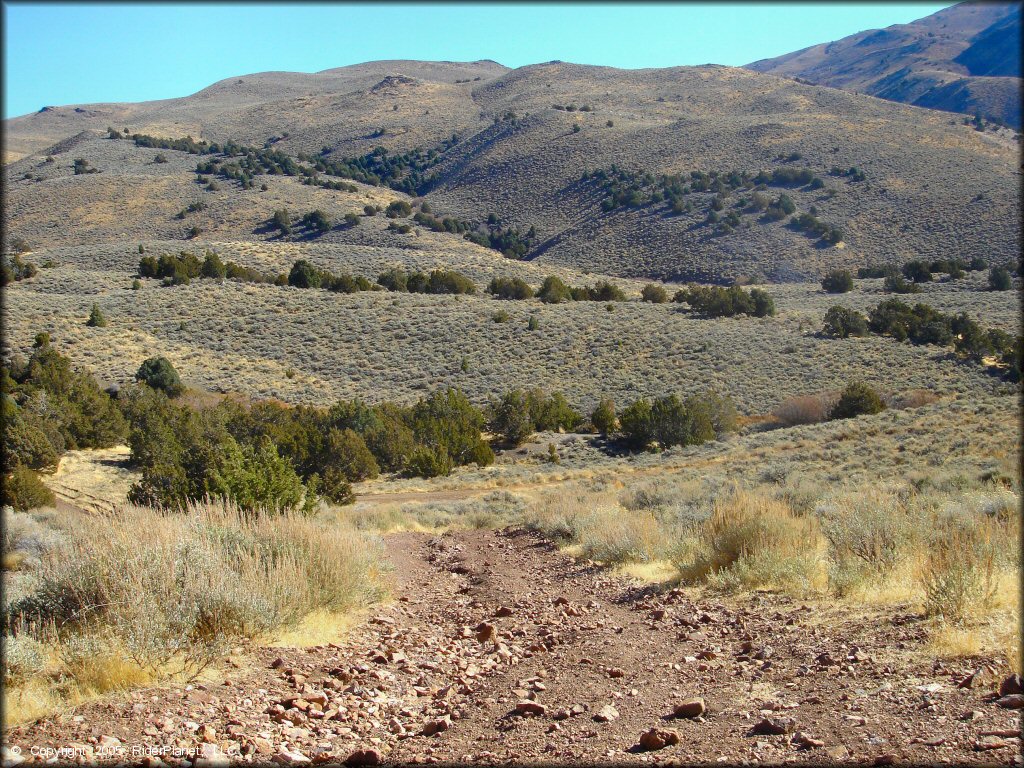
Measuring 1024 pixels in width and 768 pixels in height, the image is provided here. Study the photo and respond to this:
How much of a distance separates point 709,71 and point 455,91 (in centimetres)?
4073

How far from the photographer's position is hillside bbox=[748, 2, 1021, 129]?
11131 cm

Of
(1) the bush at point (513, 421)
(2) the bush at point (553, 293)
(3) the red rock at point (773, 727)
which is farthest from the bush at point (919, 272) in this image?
(3) the red rock at point (773, 727)

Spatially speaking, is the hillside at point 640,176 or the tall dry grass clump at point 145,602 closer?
the tall dry grass clump at point 145,602

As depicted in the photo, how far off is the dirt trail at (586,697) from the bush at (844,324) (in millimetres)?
33767

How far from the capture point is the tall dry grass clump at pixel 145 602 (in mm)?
4777

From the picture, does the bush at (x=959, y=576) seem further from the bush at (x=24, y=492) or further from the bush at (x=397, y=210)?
the bush at (x=397, y=210)

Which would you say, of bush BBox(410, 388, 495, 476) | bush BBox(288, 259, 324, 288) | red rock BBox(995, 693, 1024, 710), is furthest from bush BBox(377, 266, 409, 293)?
red rock BBox(995, 693, 1024, 710)

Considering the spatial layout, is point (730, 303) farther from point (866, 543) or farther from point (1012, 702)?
point (1012, 702)

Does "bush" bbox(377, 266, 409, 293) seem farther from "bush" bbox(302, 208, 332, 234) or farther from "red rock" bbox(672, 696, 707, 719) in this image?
"red rock" bbox(672, 696, 707, 719)

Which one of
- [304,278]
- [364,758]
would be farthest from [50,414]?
[304,278]

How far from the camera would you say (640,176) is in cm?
7512

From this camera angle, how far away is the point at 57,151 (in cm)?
9019

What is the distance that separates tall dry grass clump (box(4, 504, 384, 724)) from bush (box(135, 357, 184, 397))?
25187mm

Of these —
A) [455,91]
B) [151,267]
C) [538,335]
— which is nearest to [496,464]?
[538,335]
